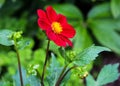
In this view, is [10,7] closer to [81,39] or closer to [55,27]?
[81,39]

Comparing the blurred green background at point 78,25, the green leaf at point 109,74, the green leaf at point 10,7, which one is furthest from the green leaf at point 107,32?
the green leaf at point 109,74

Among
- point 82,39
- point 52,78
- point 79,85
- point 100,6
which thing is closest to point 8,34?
point 52,78

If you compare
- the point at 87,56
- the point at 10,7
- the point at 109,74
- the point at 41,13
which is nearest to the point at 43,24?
the point at 41,13

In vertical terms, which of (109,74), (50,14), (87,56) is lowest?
(109,74)

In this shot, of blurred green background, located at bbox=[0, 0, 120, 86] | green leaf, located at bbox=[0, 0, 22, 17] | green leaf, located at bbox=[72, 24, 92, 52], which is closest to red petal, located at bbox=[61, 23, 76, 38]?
blurred green background, located at bbox=[0, 0, 120, 86]

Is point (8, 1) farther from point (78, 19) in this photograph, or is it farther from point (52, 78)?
point (52, 78)

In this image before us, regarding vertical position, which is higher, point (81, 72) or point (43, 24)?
point (43, 24)
